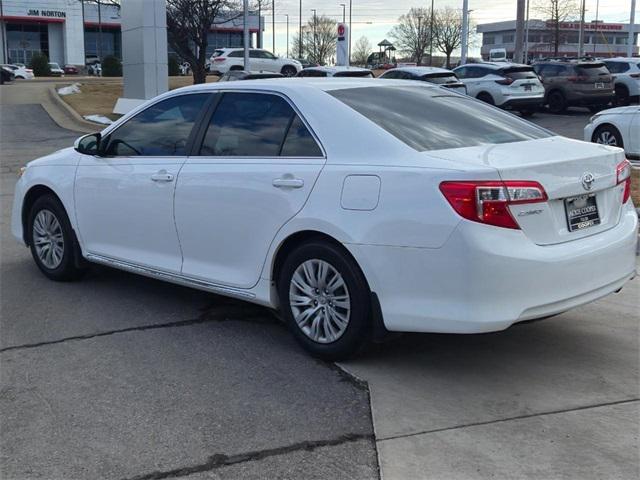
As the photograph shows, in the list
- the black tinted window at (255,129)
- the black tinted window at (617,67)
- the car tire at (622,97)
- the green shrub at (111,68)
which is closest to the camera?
the black tinted window at (255,129)

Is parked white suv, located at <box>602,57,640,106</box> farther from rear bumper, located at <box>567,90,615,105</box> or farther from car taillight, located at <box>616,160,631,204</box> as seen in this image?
car taillight, located at <box>616,160,631,204</box>

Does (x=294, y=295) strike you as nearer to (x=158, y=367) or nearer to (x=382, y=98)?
(x=158, y=367)

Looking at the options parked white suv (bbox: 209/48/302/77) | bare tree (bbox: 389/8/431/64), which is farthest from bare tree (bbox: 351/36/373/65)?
parked white suv (bbox: 209/48/302/77)

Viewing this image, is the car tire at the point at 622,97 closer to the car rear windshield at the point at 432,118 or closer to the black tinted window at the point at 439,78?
the black tinted window at the point at 439,78

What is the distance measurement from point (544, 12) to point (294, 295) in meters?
70.2


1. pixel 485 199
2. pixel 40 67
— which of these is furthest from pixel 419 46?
pixel 485 199

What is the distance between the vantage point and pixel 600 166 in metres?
4.55

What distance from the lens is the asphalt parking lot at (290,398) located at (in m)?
3.55

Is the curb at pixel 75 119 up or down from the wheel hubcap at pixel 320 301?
up

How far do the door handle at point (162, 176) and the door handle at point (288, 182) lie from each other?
1038mm


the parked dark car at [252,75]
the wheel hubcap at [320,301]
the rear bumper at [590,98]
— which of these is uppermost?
the parked dark car at [252,75]

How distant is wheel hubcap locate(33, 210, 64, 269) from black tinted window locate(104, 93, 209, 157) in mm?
968

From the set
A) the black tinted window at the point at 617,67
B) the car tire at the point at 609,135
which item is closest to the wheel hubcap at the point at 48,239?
the car tire at the point at 609,135

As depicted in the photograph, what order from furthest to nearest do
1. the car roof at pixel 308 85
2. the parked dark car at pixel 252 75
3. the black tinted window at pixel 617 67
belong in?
the black tinted window at pixel 617 67 → the parked dark car at pixel 252 75 → the car roof at pixel 308 85
